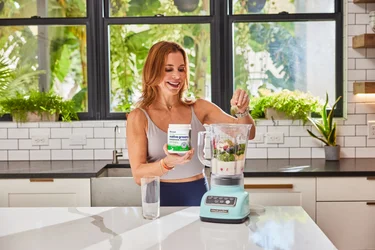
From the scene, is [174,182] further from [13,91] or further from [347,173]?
[13,91]

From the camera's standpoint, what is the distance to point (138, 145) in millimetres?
2641

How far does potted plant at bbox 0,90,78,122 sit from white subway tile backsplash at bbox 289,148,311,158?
1.68 meters

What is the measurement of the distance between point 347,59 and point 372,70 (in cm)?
Answer: 20

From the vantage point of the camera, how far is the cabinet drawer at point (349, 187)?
11.6 feet

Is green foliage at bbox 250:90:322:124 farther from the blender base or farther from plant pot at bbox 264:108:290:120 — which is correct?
the blender base

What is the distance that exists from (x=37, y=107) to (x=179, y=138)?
2.48 meters

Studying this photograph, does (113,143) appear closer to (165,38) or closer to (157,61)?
(165,38)

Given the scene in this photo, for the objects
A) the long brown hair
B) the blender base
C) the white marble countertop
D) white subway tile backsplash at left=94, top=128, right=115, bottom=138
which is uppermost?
the long brown hair

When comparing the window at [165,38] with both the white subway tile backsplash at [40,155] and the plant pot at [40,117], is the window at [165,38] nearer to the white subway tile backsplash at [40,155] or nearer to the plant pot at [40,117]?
the plant pot at [40,117]

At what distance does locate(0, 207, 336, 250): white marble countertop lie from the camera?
194cm

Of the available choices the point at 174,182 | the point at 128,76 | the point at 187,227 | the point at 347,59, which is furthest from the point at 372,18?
the point at 187,227

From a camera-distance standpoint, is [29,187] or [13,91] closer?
[29,187]

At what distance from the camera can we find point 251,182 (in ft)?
11.7

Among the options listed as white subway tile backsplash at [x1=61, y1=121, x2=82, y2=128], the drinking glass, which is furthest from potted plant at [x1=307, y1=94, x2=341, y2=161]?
the drinking glass
